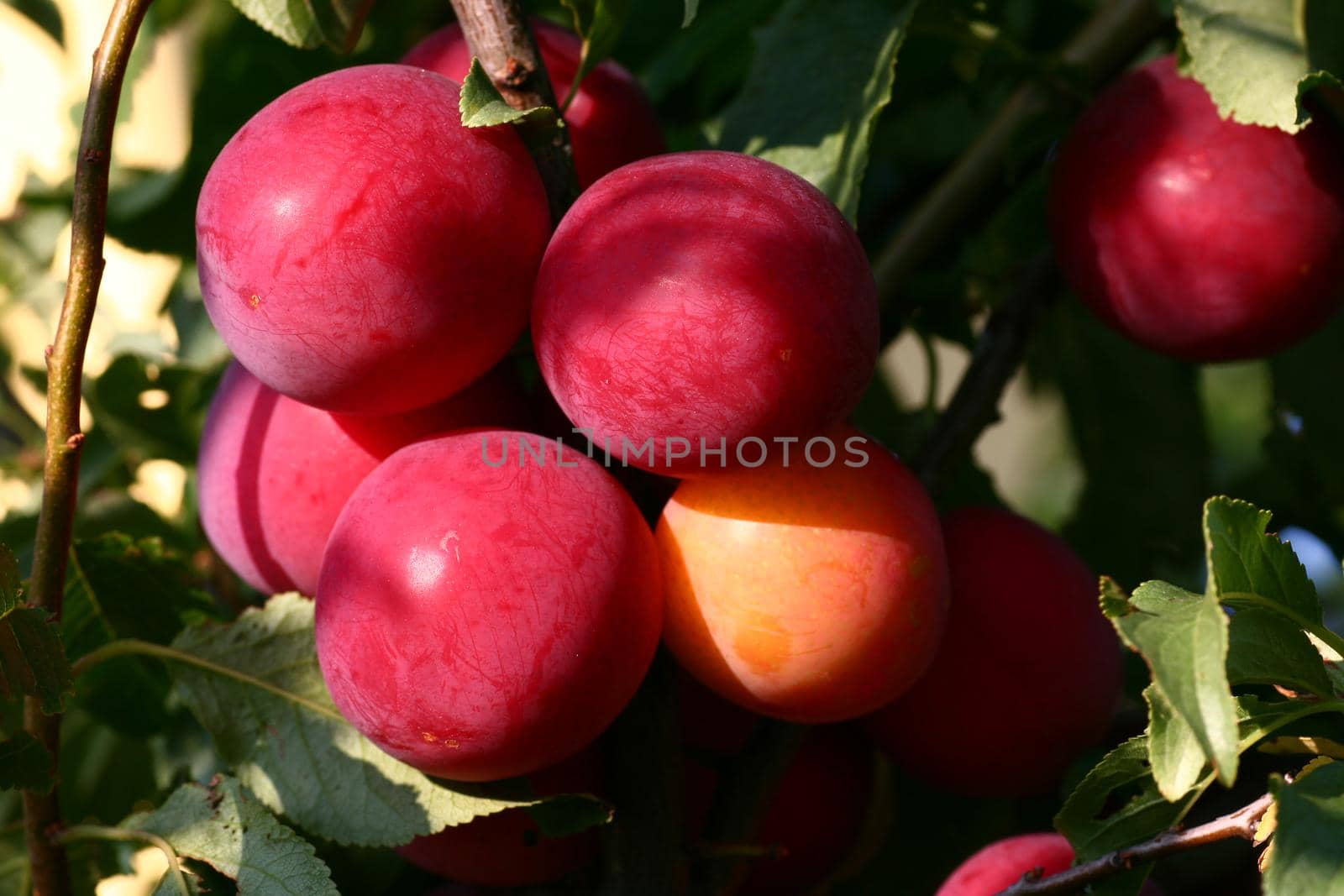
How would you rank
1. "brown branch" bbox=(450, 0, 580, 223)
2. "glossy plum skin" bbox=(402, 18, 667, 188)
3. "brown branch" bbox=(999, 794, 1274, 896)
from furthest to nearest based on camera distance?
"glossy plum skin" bbox=(402, 18, 667, 188) < "brown branch" bbox=(450, 0, 580, 223) < "brown branch" bbox=(999, 794, 1274, 896)

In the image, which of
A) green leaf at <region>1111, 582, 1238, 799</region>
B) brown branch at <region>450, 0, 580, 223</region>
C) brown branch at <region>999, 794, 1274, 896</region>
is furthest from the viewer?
brown branch at <region>450, 0, 580, 223</region>

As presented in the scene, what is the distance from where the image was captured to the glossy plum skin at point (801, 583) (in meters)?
0.62

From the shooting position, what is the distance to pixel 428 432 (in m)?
0.70

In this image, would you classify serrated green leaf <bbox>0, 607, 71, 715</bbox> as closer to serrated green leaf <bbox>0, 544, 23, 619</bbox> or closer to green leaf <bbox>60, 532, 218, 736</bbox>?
serrated green leaf <bbox>0, 544, 23, 619</bbox>

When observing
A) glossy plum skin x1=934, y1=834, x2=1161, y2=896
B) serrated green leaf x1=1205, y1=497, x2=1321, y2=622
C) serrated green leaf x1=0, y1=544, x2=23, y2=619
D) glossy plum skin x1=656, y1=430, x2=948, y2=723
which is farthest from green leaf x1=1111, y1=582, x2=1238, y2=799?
serrated green leaf x1=0, y1=544, x2=23, y2=619

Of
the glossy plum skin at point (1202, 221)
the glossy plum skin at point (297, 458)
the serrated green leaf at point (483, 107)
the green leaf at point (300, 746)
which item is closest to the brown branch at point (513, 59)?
the serrated green leaf at point (483, 107)

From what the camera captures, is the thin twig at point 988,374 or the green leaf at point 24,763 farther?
the thin twig at point 988,374

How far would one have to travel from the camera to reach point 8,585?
573mm

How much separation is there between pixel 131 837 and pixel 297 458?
0.73 ft

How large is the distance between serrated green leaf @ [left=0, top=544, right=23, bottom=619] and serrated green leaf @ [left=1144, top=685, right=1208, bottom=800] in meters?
0.51

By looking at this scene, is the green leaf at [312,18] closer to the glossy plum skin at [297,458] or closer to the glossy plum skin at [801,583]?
the glossy plum skin at [297,458]

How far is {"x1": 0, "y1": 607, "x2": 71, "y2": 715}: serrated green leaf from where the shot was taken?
1.94 ft

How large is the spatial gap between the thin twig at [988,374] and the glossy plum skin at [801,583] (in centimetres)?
20

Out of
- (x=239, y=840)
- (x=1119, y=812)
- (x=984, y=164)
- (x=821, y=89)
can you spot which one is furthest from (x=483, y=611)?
(x=984, y=164)
